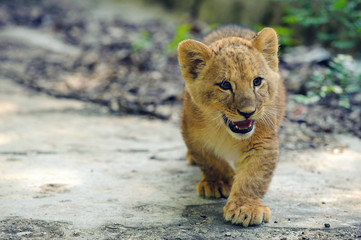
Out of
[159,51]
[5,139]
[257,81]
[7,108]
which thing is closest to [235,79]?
[257,81]

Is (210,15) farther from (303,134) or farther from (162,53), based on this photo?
(303,134)

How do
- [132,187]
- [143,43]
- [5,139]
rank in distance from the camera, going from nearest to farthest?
[132,187] < [5,139] < [143,43]

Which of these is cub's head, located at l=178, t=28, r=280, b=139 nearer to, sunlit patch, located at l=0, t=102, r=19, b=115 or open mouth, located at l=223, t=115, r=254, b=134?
open mouth, located at l=223, t=115, r=254, b=134

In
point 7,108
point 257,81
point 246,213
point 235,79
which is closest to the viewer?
point 246,213

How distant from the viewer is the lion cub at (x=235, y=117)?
3.40 metres

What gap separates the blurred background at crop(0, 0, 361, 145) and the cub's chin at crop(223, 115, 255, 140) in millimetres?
1592

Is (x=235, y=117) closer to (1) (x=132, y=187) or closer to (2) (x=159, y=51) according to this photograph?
(1) (x=132, y=187)

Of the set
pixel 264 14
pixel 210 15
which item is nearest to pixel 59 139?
pixel 264 14

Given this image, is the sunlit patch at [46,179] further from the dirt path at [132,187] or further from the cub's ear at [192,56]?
the cub's ear at [192,56]

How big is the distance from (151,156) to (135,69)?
3.92 meters

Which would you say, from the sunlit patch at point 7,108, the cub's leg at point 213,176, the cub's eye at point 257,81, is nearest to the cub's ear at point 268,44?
the cub's eye at point 257,81

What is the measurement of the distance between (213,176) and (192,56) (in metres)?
1.06

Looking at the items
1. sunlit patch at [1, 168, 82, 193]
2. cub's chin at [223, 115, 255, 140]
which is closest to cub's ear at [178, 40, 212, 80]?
cub's chin at [223, 115, 255, 140]

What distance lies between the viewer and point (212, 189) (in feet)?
12.8
